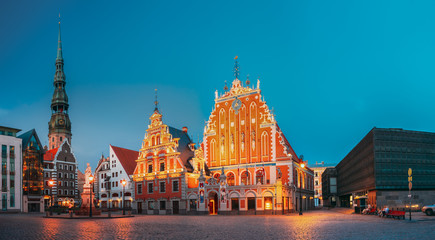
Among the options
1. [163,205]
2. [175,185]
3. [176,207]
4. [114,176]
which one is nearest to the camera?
[176,207]

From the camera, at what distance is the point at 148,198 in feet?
194

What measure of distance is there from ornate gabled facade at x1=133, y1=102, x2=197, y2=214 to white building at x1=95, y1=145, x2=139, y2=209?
1358cm

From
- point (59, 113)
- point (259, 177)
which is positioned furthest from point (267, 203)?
point (59, 113)


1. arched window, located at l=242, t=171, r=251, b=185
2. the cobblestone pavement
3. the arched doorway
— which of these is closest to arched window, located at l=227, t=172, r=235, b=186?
arched window, located at l=242, t=171, r=251, b=185

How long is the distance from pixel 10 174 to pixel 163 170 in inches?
1342

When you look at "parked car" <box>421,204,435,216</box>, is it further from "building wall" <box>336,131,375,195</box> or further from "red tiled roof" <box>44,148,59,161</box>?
"red tiled roof" <box>44,148,59,161</box>

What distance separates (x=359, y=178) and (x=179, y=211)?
97.1 feet

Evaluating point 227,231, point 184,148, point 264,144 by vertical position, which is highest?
point 264,144

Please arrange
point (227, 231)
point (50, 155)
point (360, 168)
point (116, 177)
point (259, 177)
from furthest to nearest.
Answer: point (50, 155) < point (116, 177) < point (360, 168) < point (259, 177) < point (227, 231)

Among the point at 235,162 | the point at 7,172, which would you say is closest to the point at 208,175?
the point at 235,162

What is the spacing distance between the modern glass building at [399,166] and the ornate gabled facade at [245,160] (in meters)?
10.9

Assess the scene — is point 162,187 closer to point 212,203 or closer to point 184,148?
point 184,148

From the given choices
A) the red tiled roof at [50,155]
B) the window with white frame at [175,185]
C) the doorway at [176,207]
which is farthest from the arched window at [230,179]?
the red tiled roof at [50,155]

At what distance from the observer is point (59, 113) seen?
117 m
